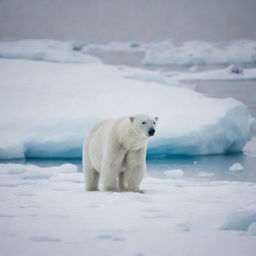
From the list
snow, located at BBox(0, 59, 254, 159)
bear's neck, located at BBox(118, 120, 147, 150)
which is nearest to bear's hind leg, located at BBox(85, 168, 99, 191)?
bear's neck, located at BBox(118, 120, 147, 150)

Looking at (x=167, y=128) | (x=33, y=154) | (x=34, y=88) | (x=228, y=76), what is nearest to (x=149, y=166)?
(x=167, y=128)

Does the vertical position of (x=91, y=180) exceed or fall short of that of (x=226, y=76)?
it falls short

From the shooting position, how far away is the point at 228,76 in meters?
19.2

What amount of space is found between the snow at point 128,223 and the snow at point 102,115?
3.37m

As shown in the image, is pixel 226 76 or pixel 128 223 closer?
pixel 128 223

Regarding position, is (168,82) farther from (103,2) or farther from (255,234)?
(103,2)

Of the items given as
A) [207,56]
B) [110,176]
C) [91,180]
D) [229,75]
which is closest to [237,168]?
[91,180]

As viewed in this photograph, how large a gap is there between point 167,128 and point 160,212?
4204 mm

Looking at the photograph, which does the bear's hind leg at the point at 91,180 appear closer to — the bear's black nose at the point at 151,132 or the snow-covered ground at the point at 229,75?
the bear's black nose at the point at 151,132

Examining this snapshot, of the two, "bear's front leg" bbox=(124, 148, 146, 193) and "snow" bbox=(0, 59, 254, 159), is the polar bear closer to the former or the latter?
"bear's front leg" bbox=(124, 148, 146, 193)

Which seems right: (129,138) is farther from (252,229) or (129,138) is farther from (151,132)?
(252,229)

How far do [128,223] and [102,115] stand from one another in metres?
4.73

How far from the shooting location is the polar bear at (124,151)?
3.20 m

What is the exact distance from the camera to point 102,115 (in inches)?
275
